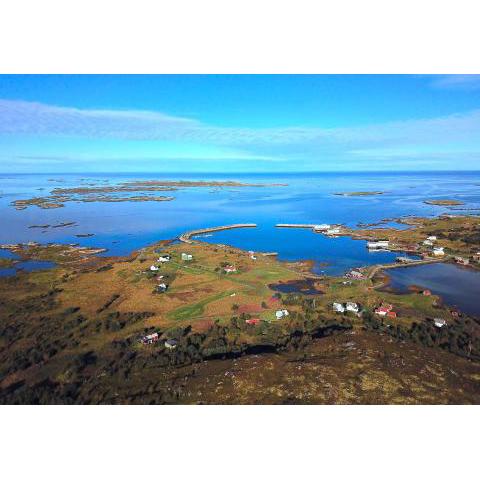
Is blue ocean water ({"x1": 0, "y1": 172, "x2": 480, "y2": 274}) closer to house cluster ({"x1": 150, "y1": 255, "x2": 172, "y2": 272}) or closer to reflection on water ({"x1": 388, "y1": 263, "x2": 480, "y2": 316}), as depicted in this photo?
reflection on water ({"x1": 388, "y1": 263, "x2": 480, "y2": 316})

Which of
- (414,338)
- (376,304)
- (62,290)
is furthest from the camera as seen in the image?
(62,290)

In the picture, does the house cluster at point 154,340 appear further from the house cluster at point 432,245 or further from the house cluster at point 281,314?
the house cluster at point 432,245

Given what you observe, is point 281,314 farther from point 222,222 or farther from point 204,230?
point 222,222

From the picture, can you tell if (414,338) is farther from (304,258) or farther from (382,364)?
(304,258)

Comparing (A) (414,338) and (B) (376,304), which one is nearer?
(A) (414,338)

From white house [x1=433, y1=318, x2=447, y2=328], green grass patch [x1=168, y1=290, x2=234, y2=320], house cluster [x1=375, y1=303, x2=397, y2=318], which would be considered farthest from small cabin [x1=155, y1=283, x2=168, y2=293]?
white house [x1=433, y1=318, x2=447, y2=328]

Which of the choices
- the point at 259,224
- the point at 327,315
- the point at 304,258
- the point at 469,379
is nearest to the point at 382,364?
the point at 469,379

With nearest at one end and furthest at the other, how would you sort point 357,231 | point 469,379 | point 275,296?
point 469,379, point 275,296, point 357,231
